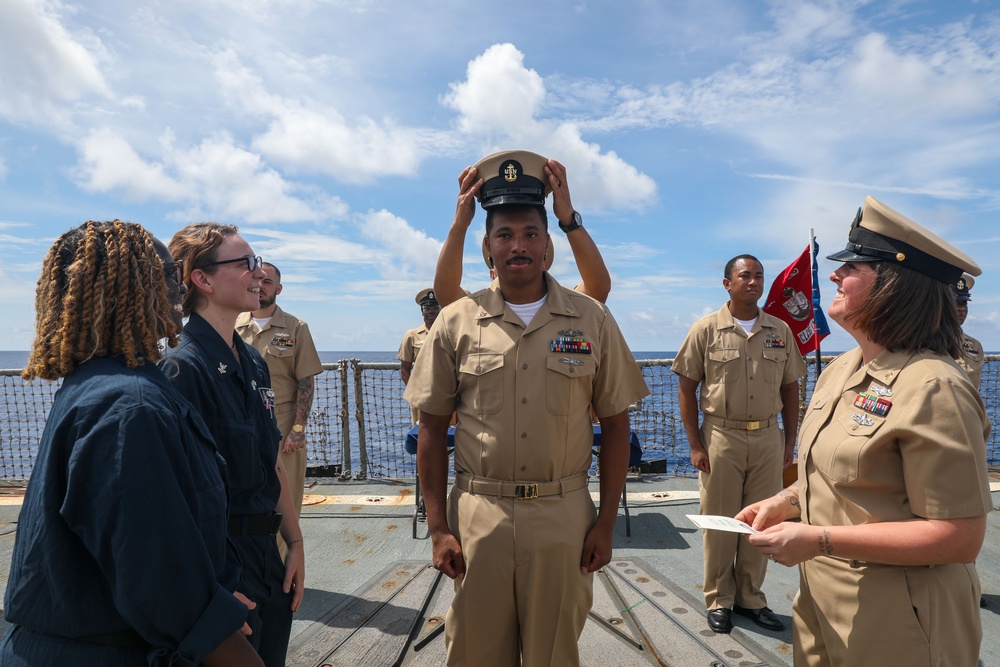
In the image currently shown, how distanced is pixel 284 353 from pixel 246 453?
111 inches

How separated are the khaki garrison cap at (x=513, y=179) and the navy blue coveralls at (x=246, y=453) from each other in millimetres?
1131

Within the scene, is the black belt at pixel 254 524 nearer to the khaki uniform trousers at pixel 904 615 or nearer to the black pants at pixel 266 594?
the black pants at pixel 266 594

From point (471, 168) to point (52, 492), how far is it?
181cm

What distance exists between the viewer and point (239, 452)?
81.2 inches

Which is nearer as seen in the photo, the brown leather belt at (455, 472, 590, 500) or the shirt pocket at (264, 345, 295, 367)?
A: the brown leather belt at (455, 472, 590, 500)

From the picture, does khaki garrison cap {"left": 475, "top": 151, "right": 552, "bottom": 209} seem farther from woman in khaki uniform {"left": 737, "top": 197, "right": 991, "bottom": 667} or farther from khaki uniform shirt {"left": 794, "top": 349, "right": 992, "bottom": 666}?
khaki uniform shirt {"left": 794, "top": 349, "right": 992, "bottom": 666}

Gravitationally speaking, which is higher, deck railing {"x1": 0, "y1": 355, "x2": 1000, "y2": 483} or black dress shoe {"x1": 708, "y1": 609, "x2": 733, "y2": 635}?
deck railing {"x1": 0, "y1": 355, "x2": 1000, "y2": 483}

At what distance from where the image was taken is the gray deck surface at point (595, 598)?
10.2 ft

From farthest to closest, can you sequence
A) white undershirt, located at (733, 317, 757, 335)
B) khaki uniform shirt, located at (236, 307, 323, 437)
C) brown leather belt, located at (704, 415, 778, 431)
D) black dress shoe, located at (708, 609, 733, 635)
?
khaki uniform shirt, located at (236, 307, 323, 437), white undershirt, located at (733, 317, 757, 335), brown leather belt, located at (704, 415, 778, 431), black dress shoe, located at (708, 609, 733, 635)

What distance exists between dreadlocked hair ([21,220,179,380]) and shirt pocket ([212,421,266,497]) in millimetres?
588

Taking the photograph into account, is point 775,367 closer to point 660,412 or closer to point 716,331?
point 716,331

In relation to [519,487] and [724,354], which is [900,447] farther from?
[724,354]

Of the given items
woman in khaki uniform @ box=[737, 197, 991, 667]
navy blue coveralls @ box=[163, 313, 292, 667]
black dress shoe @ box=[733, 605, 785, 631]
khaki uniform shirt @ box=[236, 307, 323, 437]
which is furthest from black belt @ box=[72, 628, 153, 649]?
khaki uniform shirt @ box=[236, 307, 323, 437]

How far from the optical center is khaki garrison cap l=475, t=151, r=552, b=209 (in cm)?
242
